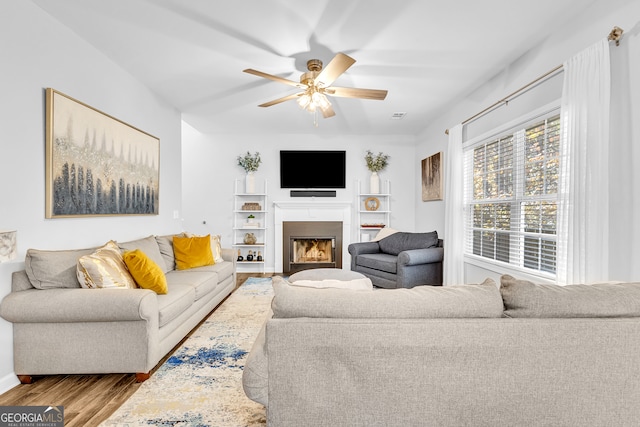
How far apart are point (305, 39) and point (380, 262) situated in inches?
120

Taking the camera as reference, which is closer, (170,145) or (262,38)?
(262,38)

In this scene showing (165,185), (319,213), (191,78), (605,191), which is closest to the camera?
(605,191)

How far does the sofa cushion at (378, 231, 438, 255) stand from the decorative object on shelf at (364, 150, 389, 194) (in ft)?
3.77

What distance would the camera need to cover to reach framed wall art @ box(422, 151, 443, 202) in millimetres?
5070

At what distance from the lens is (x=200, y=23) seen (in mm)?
2559

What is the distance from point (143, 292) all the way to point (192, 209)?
4141 mm

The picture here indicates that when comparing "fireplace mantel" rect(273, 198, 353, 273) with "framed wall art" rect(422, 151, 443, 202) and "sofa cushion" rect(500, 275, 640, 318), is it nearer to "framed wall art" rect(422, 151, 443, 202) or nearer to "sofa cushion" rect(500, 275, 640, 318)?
"framed wall art" rect(422, 151, 443, 202)

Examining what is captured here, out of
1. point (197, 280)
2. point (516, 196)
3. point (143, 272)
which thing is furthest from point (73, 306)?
point (516, 196)

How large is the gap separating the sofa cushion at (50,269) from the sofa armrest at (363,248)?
12.1 ft

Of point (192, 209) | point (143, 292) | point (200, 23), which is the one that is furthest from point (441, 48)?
point (192, 209)

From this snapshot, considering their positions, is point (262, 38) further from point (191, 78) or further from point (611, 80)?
point (611, 80)

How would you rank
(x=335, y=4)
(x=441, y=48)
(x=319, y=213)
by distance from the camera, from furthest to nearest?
(x=319, y=213)
(x=441, y=48)
(x=335, y=4)

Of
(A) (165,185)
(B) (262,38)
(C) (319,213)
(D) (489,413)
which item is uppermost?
(B) (262,38)

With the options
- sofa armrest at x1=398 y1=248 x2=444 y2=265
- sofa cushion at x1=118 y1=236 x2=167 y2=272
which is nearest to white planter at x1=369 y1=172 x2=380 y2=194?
sofa armrest at x1=398 y1=248 x2=444 y2=265
